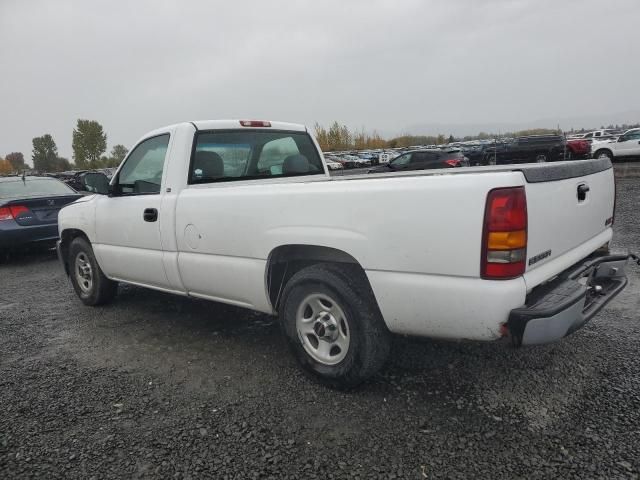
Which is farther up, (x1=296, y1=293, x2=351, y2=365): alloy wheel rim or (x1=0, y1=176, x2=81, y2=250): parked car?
(x1=0, y1=176, x2=81, y2=250): parked car

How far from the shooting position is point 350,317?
2.78 metres

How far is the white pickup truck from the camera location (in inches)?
89.6

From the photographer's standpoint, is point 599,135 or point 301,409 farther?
point 599,135

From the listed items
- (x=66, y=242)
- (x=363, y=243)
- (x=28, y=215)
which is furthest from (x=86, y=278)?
(x=363, y=243)

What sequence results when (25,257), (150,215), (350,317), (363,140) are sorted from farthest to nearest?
(363,140)
(25,257)
(150,215)
(350,317)

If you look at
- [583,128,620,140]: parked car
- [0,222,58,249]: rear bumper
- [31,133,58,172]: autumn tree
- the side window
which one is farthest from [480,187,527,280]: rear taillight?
[31,133,58,172]: autumn tree

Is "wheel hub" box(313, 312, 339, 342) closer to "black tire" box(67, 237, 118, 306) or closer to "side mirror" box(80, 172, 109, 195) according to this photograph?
"side mirror" box(80, 172, 109, 195)

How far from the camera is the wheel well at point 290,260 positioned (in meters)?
2.87

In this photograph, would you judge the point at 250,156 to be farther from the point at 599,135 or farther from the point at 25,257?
the point at 599,135

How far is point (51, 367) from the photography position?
143 inches

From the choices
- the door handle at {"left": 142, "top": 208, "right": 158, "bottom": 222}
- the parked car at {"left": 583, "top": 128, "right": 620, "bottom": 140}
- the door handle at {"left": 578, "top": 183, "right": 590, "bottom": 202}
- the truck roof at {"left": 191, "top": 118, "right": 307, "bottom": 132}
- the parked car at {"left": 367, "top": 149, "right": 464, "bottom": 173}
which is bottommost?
the parked car at {"left": 583, "top": 128, "right": 620, "bottom": 140}

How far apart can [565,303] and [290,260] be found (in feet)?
5.44

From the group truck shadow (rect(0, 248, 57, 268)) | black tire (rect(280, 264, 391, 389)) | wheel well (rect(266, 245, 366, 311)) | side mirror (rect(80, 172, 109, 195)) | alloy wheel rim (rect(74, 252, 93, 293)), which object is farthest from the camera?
truck shadow (rect(0, 248, 57, 268))

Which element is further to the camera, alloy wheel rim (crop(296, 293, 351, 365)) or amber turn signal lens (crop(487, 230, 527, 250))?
alloy wheel rim (crop(296, 293, 351, 365))
